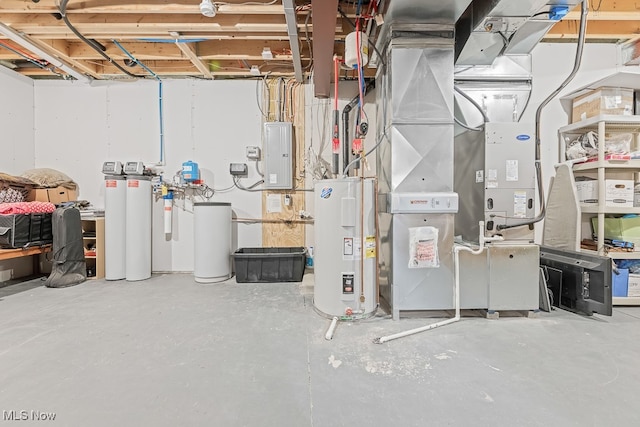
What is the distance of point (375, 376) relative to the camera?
5.26 feet

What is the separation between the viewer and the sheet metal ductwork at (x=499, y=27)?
207cm

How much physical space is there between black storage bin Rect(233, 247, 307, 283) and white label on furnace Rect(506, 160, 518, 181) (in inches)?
92.7

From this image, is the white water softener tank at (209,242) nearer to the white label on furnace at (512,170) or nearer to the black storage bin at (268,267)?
the black storage bin at (268,267)

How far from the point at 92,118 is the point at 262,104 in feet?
7.94

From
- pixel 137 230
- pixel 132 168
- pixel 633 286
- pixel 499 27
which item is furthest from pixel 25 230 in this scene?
pixel 633 286

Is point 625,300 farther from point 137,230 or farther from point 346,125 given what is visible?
point 137,230

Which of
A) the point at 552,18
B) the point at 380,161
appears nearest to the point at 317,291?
the point at 380,161

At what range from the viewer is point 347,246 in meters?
2.35

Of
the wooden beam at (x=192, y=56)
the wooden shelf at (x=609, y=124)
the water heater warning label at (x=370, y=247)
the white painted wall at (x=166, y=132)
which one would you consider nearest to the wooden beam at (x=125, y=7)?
the wooden beam at (x=192, y=56)

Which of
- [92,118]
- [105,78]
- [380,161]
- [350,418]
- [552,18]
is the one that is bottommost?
[350,418]

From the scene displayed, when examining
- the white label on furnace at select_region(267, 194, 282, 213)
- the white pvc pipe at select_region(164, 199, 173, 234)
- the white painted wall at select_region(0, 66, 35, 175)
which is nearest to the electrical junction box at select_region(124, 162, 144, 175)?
the white pvc pipe at select_region(164, 199, 173, 234)

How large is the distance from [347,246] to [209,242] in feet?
6.37

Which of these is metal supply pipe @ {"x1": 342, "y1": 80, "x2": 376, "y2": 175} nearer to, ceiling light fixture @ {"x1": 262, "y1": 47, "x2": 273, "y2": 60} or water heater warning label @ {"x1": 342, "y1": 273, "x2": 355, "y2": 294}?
ceiling light fixture @ {"x1": 262, "y1": 47, "x2": 273, "y2": 60}

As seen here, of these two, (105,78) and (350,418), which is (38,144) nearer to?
(105,78)
